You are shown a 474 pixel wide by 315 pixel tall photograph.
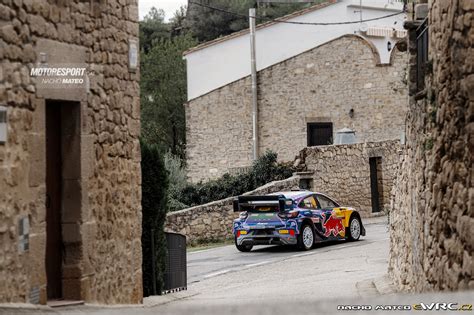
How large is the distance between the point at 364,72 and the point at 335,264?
2025 centimetres

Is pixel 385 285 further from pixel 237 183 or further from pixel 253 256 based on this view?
pixel 237 183

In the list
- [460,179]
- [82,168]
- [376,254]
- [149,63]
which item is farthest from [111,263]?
[149,63]

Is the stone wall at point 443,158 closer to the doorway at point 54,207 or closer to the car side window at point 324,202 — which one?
the doorway at point 54,207

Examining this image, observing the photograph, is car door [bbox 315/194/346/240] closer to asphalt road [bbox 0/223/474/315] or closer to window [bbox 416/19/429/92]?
asphalt road [bbox 0/223/474/315]

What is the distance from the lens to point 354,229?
25.1 meters

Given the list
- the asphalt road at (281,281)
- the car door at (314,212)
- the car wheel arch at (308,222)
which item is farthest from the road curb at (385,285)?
the car door at (314,212)

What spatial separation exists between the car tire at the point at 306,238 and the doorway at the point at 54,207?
13.0m

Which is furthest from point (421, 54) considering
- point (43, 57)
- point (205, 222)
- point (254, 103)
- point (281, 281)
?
point (254, 103)

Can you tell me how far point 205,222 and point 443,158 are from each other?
60.5 ft

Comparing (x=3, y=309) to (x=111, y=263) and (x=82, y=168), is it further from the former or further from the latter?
(x=111, y=263)

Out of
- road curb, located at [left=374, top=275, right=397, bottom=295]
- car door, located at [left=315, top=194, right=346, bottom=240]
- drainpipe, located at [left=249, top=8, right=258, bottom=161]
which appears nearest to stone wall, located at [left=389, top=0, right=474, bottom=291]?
road curb, located at [left=374, top=275, right=397, bottom=295]

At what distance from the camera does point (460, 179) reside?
28.7 feet

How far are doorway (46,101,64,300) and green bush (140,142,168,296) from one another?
303 centimetres

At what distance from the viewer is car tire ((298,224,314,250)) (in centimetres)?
2323
